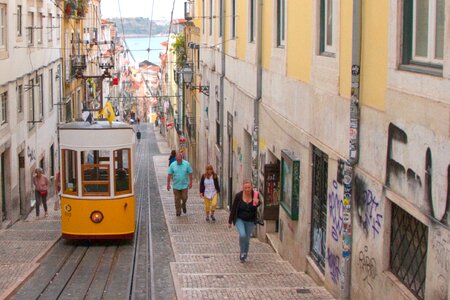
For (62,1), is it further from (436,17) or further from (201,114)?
(436,17)

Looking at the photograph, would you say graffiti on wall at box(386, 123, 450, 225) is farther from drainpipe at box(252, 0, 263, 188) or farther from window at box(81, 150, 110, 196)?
drainpipe at box(252, 0, 263, 188)

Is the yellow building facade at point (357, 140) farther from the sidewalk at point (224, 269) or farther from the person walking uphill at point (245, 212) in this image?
the person walking uphill at point (245, 212)

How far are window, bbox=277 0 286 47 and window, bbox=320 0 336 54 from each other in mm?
2775

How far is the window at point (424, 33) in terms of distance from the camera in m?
6.65

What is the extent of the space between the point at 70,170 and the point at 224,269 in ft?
13.1

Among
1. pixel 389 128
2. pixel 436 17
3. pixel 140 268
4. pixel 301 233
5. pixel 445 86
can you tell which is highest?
pixel 436 17

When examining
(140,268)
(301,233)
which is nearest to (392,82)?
(301,233)

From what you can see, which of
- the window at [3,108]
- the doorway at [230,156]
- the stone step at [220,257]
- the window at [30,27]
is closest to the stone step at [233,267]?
the stone step at [220,257]

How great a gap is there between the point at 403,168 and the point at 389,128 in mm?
537

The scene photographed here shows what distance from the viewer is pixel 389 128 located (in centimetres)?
758

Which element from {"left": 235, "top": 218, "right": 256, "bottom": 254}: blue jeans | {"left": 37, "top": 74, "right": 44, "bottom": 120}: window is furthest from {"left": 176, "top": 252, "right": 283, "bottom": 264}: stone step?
{"left": 37, "top": 74, "right": 44, "bottom": 120}: window

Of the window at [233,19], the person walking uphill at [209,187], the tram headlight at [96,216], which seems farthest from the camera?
the window at [233,19]

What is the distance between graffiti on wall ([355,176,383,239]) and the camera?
26.3 ft

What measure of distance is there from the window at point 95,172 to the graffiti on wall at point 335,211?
5.78 meters
